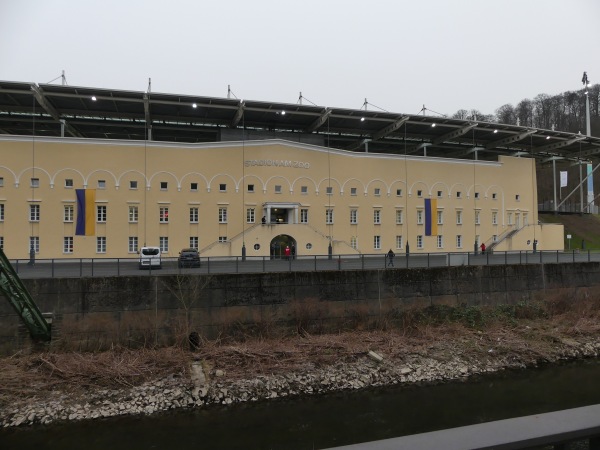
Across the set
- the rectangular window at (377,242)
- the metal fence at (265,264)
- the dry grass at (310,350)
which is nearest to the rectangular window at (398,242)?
the rectangular window at (377,242)

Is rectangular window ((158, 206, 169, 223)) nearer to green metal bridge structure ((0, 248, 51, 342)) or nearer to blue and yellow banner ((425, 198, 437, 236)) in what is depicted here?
green metal bridge structure ((0, 248, 51, 342))

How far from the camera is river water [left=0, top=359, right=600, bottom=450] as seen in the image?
12.6 meters

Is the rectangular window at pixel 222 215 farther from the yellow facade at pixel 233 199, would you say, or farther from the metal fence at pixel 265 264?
the metal fence at pixel 265 264

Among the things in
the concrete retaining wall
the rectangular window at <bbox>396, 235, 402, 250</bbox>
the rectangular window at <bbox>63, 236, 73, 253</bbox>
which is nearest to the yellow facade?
the rectangular window at <bbox>63, 236, 73, 253</bbox>

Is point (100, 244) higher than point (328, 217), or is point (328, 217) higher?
point (328, 217)

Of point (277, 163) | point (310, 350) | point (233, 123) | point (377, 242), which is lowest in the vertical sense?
point (310, 350)

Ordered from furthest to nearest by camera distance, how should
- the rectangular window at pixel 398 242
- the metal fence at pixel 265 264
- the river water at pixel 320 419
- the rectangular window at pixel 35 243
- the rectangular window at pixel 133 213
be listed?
the rectangular window at pixel 398 242
the rectangular window at pixel 133 213
the rectangular window at pixel 35 243
the metal fence at pixel 265 264
the river water at pixel 320 419

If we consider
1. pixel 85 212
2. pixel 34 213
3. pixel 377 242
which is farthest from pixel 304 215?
pixel 34 213

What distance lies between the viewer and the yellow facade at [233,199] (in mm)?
35844

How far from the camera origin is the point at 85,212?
36188mm

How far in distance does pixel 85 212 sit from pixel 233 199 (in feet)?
42.4

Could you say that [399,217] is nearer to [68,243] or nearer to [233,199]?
[233,199]

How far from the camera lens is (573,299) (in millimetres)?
26469

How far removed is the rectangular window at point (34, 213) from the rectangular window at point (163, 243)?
10.1 meters
